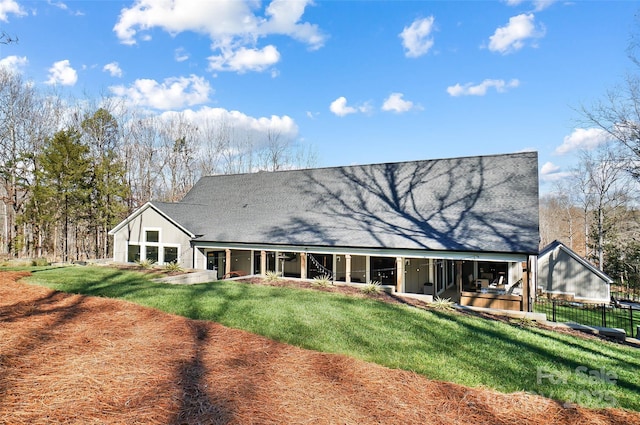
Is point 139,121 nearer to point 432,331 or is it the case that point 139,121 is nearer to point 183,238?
point 183,238

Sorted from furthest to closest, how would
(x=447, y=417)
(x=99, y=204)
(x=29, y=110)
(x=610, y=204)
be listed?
(x=610, y=204) < (x=29, y=110) < (x=99, y=204) < (x=447, y=417)

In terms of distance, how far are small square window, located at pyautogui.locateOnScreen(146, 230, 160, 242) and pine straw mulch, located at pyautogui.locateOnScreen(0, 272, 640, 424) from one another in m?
12.7

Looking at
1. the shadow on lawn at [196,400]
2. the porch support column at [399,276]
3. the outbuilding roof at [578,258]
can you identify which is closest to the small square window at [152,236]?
the porch support column at [399,276]

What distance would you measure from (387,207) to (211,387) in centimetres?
1394

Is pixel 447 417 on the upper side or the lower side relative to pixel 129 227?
lower

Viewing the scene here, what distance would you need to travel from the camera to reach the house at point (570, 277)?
18.8 m

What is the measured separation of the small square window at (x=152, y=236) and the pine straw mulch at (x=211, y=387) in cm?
1270

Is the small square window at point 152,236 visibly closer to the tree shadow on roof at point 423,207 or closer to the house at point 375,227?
the house at point 375,227

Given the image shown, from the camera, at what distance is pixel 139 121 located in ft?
113

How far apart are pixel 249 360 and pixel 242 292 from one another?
5.69 meters

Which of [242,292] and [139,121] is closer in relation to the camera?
[242,292]

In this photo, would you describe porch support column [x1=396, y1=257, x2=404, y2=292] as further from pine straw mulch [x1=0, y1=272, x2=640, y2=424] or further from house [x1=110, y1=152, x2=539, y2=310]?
pine straw mulch [x1=0, y1=272, x2=640, y2=424]

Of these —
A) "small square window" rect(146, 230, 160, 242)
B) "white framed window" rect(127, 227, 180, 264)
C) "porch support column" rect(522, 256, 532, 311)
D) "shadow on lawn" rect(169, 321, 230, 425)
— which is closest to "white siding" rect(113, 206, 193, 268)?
"white framed window" rect(127, 227, 180, 264)

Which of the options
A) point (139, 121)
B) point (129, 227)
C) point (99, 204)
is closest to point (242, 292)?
point (129, 227)
